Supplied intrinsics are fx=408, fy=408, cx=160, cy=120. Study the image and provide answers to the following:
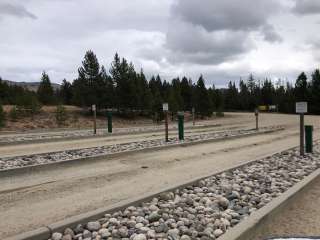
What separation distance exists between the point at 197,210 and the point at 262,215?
961 millimetres

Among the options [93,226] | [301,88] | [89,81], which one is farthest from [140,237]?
[301,88]

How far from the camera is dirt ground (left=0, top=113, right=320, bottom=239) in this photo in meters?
6.06

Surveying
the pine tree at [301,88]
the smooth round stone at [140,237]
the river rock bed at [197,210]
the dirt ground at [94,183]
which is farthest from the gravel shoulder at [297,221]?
the pine tree at [301,88]

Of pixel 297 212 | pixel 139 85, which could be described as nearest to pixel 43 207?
pixel 297 212

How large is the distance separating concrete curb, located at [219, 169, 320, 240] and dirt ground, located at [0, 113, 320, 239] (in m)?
1.96

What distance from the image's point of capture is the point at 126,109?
4741 cm

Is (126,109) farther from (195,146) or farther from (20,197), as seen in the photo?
(20,197)

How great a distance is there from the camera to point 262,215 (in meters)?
5.62

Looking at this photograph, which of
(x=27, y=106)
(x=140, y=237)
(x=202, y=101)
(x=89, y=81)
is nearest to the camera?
(x=140, y=237)

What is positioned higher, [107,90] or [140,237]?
[107,90]

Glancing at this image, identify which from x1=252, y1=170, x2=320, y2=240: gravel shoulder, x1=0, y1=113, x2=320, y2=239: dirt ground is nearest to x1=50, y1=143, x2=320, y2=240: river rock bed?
x1=252, y1=170, x2=320, y2=240: gravel shoulder

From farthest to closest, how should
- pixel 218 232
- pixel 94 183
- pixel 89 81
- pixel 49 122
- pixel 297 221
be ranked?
pixel 89 81 → pixel 49 122 → pixel 94 183 → pixel 297 221 → pixel 218 232

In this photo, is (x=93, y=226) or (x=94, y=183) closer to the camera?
(x=93, y=226)

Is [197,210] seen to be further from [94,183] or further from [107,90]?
[107,90]
